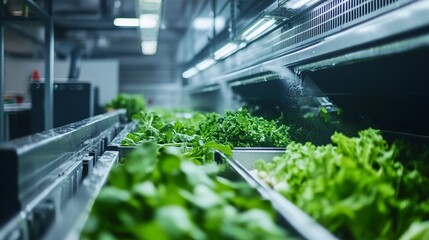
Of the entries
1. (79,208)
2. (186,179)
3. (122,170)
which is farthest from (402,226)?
(79,208)

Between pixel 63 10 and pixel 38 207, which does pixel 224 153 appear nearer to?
pixel 38 207

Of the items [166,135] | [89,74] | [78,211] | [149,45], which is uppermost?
[149,45]

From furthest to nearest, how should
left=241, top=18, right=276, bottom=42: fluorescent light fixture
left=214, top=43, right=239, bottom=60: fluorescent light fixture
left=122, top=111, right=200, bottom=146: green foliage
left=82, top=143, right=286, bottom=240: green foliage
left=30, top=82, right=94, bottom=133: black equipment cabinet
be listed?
left=30, top=82, right=94, bottom=133: black equipment cabinet
left=214, top=43, right=239, bottom=60: fluorescent light fixture
left=241, top=18, right=276, bottom=42: fluorescent light fixture
left=122, top=111, right=200, bottom=146: green foliage
left=82, top=143, right=286, bottom=240: green foliage

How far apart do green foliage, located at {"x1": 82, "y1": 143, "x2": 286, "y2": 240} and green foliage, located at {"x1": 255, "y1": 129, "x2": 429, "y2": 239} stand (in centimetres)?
19

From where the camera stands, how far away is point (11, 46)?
13234 mm

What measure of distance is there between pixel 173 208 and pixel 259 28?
2.31 m

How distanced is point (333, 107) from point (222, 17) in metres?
3.85

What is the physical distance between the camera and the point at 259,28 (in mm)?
3057

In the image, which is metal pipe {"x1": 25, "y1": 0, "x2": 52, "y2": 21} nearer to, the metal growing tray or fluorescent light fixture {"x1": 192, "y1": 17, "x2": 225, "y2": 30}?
fluorescent light fixture {"x1": 192, "y1": 17, "x2": 225, "y2": 30}

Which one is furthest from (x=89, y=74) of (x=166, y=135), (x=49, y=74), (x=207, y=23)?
(x=166, y=135)

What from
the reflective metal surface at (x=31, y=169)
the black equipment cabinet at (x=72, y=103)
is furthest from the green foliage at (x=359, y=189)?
the black equipment cabinet at (x=72, y=103)

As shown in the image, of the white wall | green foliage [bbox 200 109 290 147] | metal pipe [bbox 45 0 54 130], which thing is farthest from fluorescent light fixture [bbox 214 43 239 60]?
the white wall

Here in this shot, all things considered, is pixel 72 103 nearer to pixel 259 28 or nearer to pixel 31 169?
pixel 259 28

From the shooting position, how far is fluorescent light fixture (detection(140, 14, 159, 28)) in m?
5.11
